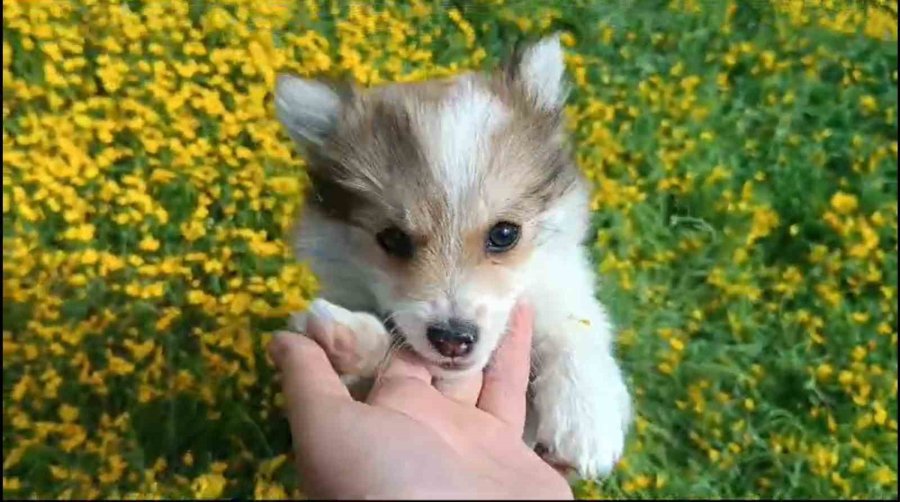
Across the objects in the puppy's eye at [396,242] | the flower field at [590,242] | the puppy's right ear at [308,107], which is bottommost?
the flower field at [590,242]

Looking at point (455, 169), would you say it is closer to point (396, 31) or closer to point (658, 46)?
point (396, 31)

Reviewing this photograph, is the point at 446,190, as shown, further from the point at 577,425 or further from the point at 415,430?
the point at 577,425

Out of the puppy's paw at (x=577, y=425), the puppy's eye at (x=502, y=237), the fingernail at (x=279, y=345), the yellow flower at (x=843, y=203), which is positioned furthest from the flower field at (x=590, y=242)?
the puppy's eye at (x=502, y=237)

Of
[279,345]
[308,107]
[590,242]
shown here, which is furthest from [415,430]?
[590,242]

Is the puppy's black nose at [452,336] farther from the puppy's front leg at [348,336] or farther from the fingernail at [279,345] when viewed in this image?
the fingernail at [279,345]

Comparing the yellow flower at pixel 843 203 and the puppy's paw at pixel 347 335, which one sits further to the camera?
the yellow flower at pixel 843 203

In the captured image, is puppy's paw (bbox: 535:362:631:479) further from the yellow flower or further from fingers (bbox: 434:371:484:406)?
the yellow flower

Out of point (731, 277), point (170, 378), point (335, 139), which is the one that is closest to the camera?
point (335, 139)

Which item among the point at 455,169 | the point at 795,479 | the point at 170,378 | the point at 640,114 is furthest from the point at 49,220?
the point at 795,479
